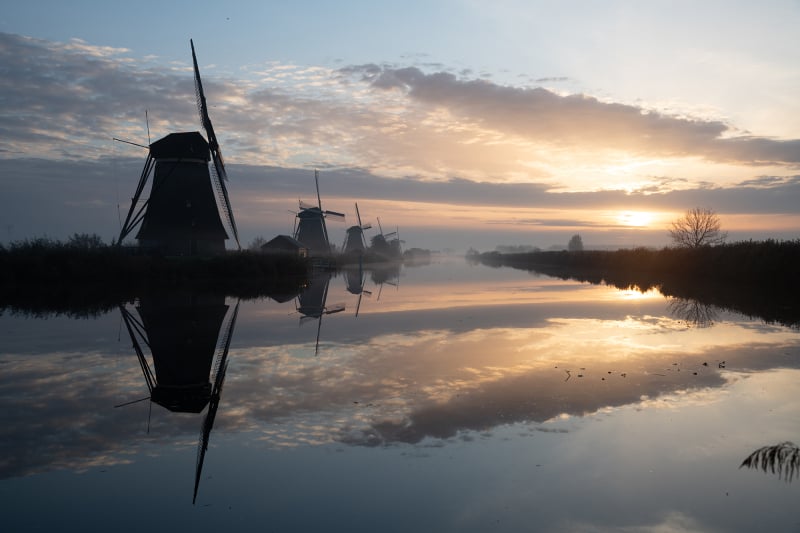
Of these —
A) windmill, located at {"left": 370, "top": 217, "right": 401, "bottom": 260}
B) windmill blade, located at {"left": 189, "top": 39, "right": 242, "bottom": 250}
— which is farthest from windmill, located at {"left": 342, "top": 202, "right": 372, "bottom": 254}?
windmill blade, located at {"left": 189, "top": 39, "right": 242, "bottom": 250}

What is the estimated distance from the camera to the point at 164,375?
431 inches

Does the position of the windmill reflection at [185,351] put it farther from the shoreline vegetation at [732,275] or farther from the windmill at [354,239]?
the windmill at [354,239]

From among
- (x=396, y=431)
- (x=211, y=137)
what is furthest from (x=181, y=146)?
(x=396, y=431)

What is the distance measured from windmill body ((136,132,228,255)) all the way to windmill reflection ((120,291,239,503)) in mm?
16796

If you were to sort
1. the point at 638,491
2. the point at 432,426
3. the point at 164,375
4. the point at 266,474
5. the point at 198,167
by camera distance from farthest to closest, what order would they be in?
1. the point at 198,167
2. the point at 164,375
3. the point at 432,426
4. the point at 266,474
5. the point at 638,491

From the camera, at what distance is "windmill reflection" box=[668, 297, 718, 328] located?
18.6 meters

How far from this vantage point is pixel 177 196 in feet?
126

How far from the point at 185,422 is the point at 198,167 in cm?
3415

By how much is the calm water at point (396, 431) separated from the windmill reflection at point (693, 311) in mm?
2631

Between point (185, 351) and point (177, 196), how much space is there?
28.2 meters

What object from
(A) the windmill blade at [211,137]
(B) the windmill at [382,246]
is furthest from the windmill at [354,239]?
→ (A) the windmill blade at [211,137]

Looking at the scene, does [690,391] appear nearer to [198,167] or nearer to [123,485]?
[123,485]

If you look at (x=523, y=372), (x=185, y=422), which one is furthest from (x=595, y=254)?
(x=185, y=422)

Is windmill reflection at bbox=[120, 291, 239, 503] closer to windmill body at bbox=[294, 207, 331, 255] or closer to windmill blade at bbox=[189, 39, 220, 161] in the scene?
windmill blade at bbox=[189, 39, 220, 161]
